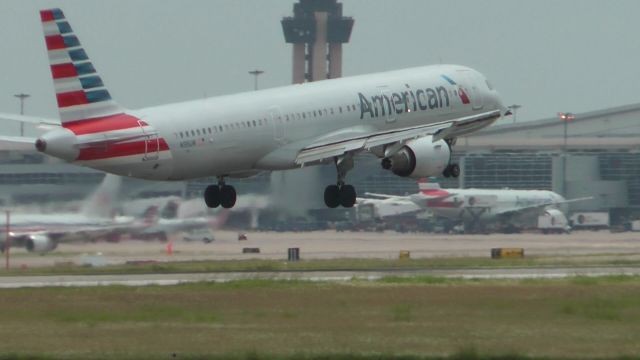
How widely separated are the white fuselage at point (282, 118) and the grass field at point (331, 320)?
671cm

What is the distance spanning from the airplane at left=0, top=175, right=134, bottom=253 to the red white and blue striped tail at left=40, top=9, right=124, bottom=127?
2400cm

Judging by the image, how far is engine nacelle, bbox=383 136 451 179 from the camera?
68.6 m

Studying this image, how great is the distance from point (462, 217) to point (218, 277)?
241 feet

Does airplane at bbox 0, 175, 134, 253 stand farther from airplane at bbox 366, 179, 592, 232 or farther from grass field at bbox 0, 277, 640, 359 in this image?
airplane at bbox 366, 179, 592, 232

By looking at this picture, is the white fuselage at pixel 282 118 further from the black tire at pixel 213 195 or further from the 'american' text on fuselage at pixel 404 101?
the black tire at pixel 213 195

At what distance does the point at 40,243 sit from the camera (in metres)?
90.1

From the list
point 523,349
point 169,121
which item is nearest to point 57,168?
point 169,121

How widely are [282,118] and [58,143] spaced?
1074 centimetres

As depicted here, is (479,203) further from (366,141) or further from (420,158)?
(420,158)

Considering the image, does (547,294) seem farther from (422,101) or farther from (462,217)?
(462,217)

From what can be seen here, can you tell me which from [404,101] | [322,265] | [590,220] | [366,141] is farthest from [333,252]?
[590,220]

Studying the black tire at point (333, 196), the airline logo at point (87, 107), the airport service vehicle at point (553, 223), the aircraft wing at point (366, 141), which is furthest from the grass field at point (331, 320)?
the airport service vehicle at point (553, 223)

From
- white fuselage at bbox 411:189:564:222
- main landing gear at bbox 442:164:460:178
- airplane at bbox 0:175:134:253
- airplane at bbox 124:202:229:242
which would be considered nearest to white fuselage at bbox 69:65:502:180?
main landing gear at bbox 442:164:460:178

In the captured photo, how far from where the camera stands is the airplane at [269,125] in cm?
6112
